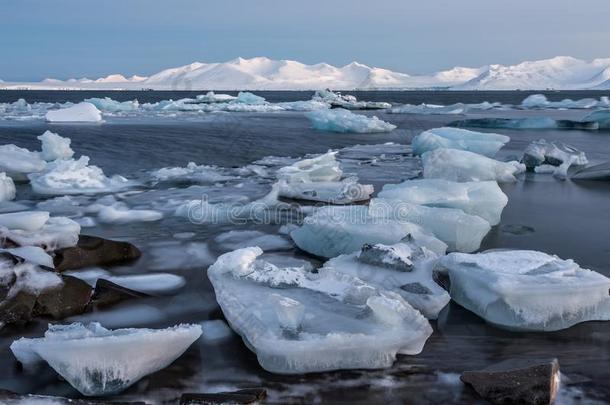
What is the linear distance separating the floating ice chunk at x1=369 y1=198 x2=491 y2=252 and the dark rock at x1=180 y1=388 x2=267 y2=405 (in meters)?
2.80

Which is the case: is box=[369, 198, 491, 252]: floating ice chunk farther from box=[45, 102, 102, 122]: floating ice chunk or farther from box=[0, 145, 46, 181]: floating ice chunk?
box=[45, 102, 102, 122]: floating ice chunk

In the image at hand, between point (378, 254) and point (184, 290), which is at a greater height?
point (378, 254)

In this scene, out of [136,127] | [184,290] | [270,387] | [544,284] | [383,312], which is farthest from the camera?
[136,127]

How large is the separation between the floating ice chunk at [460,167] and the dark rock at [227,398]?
606 cm

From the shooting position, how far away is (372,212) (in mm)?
5348

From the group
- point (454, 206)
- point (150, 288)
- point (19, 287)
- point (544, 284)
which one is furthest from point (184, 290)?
point (454, 206)

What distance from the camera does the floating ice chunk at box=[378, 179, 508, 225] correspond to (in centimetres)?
586

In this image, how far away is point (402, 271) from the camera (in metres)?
3.91

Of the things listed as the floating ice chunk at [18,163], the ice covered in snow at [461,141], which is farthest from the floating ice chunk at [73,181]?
the ice covered in snow at [461,141]

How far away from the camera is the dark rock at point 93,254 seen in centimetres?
436

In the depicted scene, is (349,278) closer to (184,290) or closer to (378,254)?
(378,254)

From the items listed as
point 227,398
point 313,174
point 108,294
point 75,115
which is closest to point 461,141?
point 313,174

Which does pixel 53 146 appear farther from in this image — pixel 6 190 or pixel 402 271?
pixel 402 271

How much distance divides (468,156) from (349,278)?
5397mm
